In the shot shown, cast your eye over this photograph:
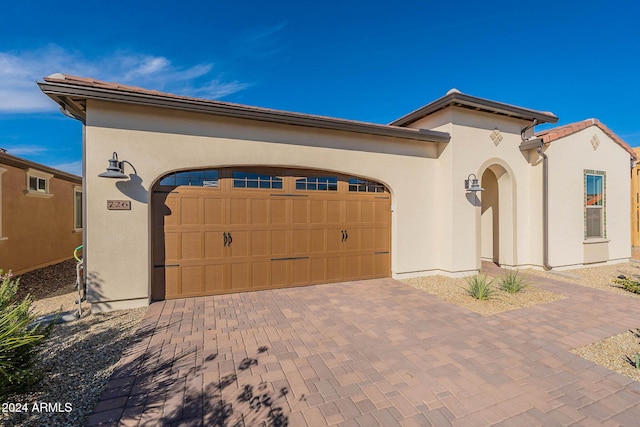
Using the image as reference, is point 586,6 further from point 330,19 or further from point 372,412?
point 372,412

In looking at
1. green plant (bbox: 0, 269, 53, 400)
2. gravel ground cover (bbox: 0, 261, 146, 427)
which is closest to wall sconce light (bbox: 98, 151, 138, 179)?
green plant (bbox: 0, 269, 53, 400)

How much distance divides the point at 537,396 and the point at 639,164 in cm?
1548

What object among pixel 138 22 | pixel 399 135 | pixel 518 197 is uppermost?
pixel 138 22

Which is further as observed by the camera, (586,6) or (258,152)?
(586,6)

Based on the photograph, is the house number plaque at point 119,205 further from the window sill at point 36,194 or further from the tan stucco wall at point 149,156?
the window sill at point 36,194

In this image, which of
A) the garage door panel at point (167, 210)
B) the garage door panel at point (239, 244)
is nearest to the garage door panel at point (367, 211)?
the garage door panel at point (239, 244)

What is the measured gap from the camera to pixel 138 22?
696 centimetres

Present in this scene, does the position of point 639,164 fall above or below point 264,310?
above

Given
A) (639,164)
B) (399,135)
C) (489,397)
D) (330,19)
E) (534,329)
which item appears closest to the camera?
(489,397)

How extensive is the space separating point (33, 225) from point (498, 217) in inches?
582

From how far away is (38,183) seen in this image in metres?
8.94

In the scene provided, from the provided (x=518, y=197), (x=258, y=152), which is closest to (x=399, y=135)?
(x=258, y=152)

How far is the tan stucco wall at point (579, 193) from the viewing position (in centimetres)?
793

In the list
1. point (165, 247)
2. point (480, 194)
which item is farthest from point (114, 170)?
point (480, 194)
